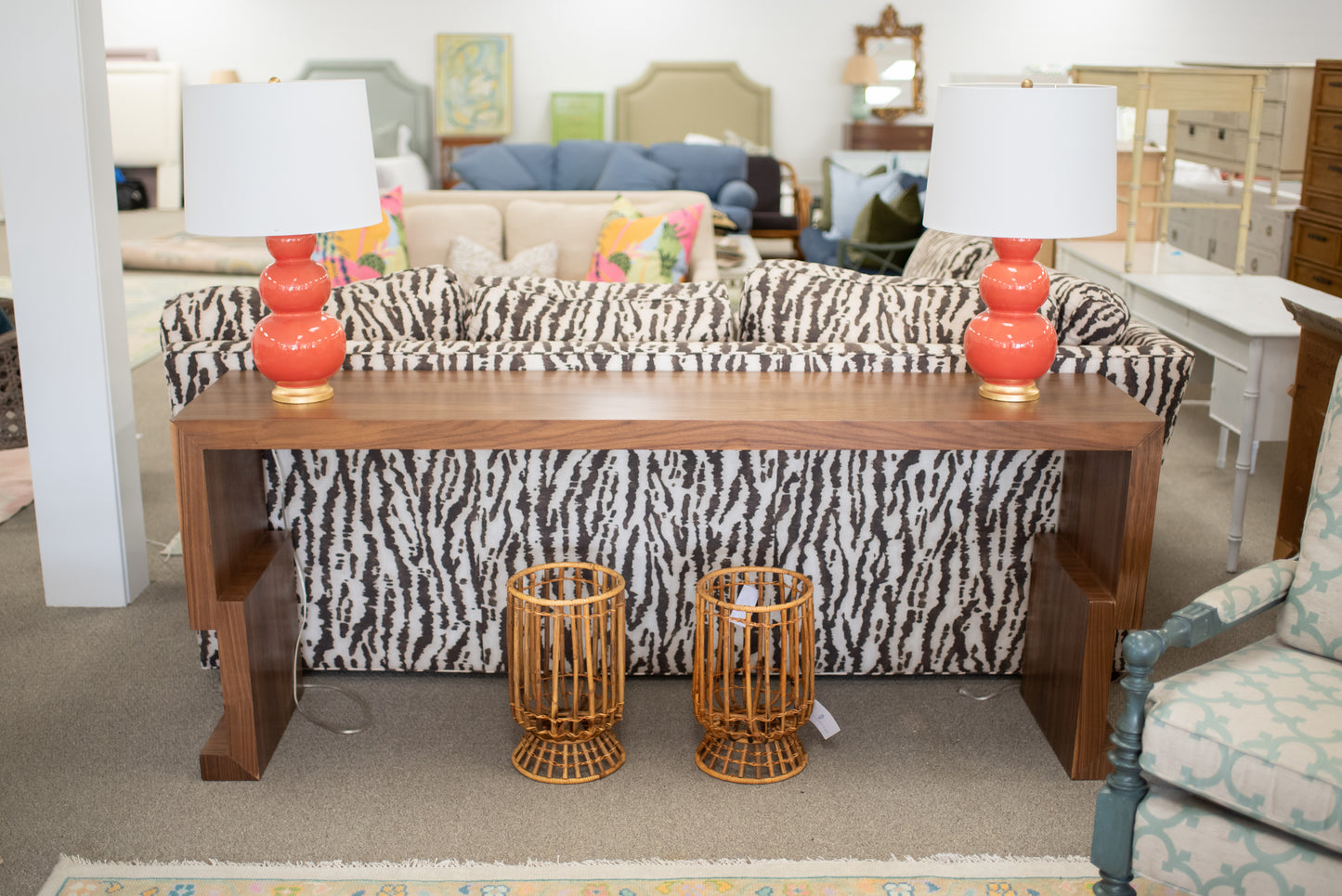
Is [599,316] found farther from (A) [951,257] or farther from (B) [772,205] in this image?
(B) [772,205]

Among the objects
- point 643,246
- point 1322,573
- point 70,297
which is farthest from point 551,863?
point 643,246

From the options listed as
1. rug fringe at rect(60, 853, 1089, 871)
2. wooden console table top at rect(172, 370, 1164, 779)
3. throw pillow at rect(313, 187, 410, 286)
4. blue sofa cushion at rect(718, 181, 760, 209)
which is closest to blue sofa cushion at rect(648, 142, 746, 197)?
blue sofa cushion at rect(718, 181, 760, 209)

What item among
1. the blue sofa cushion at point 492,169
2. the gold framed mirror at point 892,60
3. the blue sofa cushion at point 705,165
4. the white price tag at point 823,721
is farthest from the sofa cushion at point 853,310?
the gold framed mirror at point 892,60

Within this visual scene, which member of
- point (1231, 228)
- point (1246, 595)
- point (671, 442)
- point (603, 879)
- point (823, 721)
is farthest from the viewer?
point (1231, 228)

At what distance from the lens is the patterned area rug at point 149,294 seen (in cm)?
572

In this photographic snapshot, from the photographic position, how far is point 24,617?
2988 mm

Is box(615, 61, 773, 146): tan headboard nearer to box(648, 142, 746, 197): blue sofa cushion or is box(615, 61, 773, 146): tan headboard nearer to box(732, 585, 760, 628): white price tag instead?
box(648, 142, 746, 197): blue sofa cushion

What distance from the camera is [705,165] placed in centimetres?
769

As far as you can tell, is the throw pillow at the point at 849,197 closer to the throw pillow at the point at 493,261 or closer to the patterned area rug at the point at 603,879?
the throw pillow at the point at 493,261

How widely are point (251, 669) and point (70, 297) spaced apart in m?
1.15

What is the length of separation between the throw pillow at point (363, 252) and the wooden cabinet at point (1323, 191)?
4.09 meters

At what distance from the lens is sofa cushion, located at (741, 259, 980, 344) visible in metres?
2.62

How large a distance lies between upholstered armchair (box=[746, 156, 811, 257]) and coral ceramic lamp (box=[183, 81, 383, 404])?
5.66m

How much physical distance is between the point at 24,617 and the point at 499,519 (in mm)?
1386
